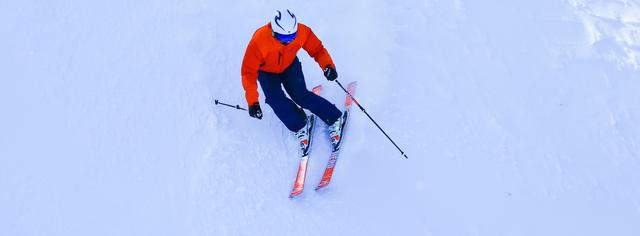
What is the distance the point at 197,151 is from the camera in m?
5.20

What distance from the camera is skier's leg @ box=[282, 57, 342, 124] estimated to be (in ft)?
17.1

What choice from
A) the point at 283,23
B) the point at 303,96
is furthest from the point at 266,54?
the point at 303,96

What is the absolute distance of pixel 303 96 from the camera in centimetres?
527

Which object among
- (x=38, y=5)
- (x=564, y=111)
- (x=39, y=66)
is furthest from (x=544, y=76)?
(x=38, y=5)

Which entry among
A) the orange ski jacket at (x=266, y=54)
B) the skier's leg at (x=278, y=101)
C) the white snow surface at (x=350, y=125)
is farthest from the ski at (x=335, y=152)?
the orange ski jacket at (x=266, y=54)

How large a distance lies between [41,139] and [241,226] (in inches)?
93.2

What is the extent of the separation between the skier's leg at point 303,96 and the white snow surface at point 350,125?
345 mm

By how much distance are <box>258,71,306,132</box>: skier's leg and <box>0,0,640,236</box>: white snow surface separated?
0.33m

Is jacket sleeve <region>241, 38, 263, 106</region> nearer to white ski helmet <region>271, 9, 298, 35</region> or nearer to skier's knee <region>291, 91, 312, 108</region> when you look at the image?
white ski helmet <region>271, 9, 298, 35</region>

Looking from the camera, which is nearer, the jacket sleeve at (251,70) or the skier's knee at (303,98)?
the jacket sleeve at (251,70)

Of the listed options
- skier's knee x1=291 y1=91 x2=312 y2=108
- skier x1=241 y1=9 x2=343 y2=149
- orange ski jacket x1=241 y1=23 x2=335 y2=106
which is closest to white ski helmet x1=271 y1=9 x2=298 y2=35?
skier x1=241 y1=9 x2=343 y2=149

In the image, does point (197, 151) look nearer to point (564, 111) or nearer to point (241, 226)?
point (241, 226)

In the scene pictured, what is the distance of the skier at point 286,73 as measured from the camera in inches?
185

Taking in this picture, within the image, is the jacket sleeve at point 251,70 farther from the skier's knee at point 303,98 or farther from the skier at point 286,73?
the skier's knee at point 303,98
